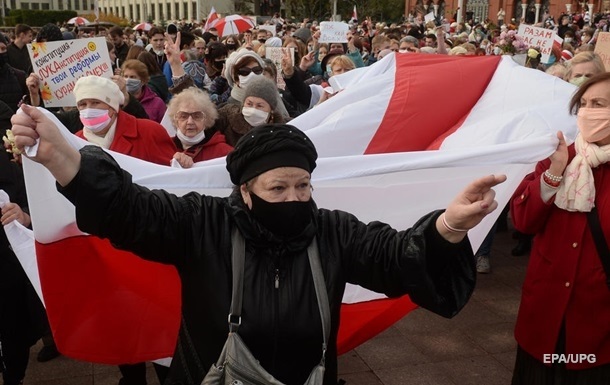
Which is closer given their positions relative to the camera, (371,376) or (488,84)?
(488,84)

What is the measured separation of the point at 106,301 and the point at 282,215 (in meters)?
1.23

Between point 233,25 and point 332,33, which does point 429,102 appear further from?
point 233,25

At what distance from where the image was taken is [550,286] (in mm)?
3066

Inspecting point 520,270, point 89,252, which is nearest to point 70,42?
point 89,252

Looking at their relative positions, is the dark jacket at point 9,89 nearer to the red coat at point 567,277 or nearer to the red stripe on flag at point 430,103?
the red stripe on flag at point 430,103

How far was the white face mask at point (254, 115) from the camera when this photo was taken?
15.2ft

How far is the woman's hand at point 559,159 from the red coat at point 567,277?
0.09 meters

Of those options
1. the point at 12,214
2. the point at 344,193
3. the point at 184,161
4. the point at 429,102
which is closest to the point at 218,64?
the point at 184,161

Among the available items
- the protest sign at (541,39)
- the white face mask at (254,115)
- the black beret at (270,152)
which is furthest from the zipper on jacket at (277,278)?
the protest sign at (541,39)

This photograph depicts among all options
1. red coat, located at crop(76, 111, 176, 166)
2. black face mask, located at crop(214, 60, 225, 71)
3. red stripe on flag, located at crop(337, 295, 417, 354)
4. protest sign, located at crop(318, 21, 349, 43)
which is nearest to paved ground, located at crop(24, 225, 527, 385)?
red stripe on flag, located at crop(337, 295, 417, 354)

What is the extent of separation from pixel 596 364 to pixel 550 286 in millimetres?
390

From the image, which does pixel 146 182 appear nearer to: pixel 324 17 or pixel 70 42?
pixel 70 42

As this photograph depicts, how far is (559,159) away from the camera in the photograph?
9.58 feet

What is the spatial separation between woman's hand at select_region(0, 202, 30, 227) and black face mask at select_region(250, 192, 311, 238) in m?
1.71
